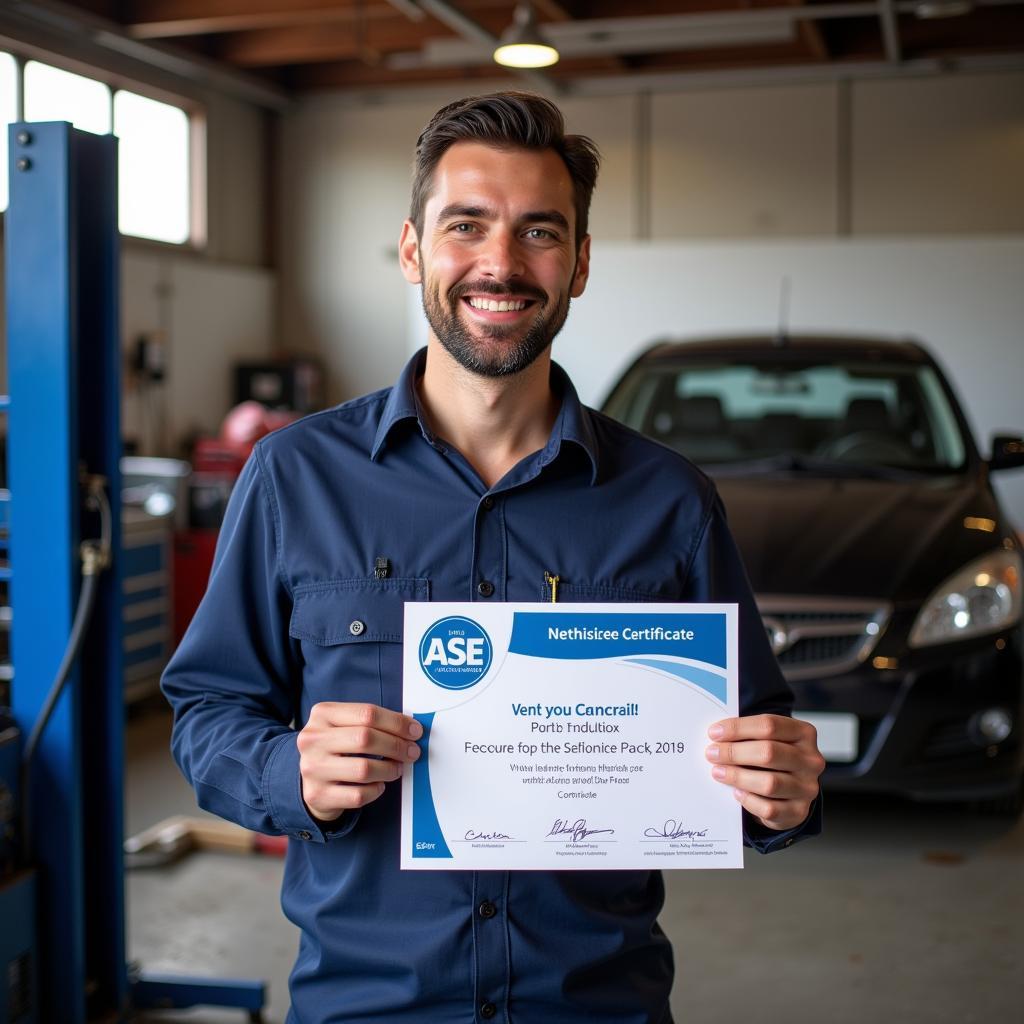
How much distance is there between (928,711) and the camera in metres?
3.60

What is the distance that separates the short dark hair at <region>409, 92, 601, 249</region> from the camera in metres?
1.46

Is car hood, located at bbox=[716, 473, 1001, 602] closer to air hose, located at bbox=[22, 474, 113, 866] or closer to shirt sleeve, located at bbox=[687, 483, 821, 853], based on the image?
air hose, located at bbox=[22, 474, 113, 866]

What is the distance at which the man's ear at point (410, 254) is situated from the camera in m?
1.56

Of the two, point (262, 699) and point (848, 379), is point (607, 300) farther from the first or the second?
point (262, 699)

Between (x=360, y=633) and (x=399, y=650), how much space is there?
5 cm

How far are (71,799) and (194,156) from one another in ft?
25.2

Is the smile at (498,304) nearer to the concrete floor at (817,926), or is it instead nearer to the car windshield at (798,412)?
the concrete floor at (817,926)

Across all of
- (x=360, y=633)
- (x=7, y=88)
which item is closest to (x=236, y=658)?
(x=360, y=633)

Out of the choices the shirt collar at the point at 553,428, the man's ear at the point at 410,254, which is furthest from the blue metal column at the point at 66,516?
the shirt collar at the point at 553,428

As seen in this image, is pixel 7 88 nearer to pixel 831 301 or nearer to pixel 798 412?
pixel 798 412

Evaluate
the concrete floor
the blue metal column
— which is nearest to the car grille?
the concrete floor

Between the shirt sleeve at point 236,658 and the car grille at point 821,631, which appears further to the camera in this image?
the car grille at point 821,631

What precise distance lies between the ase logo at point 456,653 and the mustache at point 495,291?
375 millimetres
